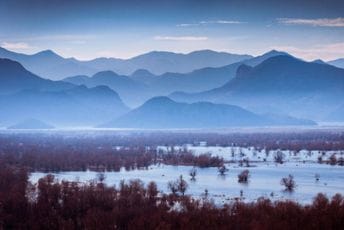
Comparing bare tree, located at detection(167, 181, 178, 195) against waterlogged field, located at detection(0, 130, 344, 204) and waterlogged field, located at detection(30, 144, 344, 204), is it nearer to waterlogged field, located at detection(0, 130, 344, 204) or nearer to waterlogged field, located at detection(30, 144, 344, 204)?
waterlogged field, located at detection(30, 144, 344, 204)

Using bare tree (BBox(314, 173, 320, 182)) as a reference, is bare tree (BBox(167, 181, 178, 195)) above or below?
below

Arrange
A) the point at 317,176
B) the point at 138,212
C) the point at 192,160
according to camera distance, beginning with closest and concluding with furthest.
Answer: the point at 138,212 → the point at 317,176 → the point at 192,160

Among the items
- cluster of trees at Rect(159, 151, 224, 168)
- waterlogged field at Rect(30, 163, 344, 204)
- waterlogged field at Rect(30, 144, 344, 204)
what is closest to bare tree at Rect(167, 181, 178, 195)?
waterlogged field at Rect(30, 144, 344, 204)

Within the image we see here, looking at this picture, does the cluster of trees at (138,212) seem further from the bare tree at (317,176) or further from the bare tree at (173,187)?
the bare tree at (317,176)

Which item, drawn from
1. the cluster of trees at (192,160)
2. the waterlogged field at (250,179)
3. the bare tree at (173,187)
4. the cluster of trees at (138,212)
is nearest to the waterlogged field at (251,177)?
the waterlogged field at (250,179)

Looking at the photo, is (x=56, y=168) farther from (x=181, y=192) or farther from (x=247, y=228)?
(x=247, y=228)

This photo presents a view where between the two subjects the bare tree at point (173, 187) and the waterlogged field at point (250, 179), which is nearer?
the waterlogged field at point (250, 179)

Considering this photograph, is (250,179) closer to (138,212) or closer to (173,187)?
(173,187)

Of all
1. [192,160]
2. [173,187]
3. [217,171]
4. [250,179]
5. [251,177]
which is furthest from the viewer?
[192,160]

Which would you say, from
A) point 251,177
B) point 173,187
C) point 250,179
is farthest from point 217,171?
point 173,187

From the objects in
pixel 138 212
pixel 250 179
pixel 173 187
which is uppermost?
pixel 250 179
